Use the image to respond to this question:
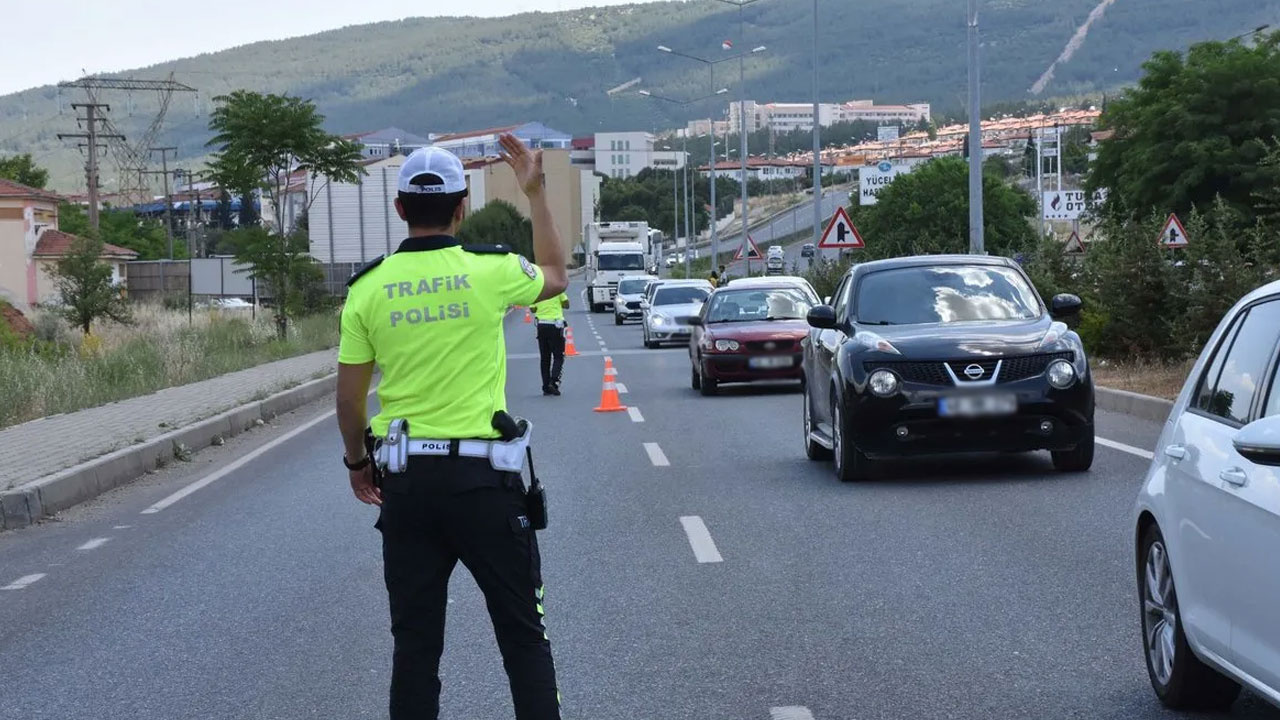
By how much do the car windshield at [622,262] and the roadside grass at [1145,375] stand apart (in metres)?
49.9

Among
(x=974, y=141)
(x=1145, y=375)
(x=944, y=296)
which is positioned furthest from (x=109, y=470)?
(x=974, y=141)

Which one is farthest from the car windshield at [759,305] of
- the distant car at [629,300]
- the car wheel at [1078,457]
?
the distant car at [629,300]

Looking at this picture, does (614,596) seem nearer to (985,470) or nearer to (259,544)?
(259,544)

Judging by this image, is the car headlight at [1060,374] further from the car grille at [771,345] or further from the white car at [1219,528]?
the car grille at [771,345]

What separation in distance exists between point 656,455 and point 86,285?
1393 inches

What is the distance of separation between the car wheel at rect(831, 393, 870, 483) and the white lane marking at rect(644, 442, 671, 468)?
216 cm

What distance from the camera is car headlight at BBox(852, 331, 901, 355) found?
12781 millimetres

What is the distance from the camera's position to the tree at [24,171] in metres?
108

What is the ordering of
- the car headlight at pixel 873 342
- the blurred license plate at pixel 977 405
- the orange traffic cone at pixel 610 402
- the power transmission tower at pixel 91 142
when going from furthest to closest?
the power transmission tower at pixel 91 142 < the orange traffic cone at pixel 610 402 < the car headlight at pixel 873 342 < the blurred license plate at pixel 977 405

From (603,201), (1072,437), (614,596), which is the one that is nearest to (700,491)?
(1072,437)

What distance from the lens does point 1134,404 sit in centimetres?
1839

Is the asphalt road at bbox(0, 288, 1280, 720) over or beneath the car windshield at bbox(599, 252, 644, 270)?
beneath

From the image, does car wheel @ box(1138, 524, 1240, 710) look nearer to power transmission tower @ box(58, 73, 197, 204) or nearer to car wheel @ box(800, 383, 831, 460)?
car wheel @ box(800, 383, 831, 460)

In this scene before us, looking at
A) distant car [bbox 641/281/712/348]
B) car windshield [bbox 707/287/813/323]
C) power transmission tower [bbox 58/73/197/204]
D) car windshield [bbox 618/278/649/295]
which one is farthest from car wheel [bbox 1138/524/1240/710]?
power transmission tower [bbox 58/73/197/204]
